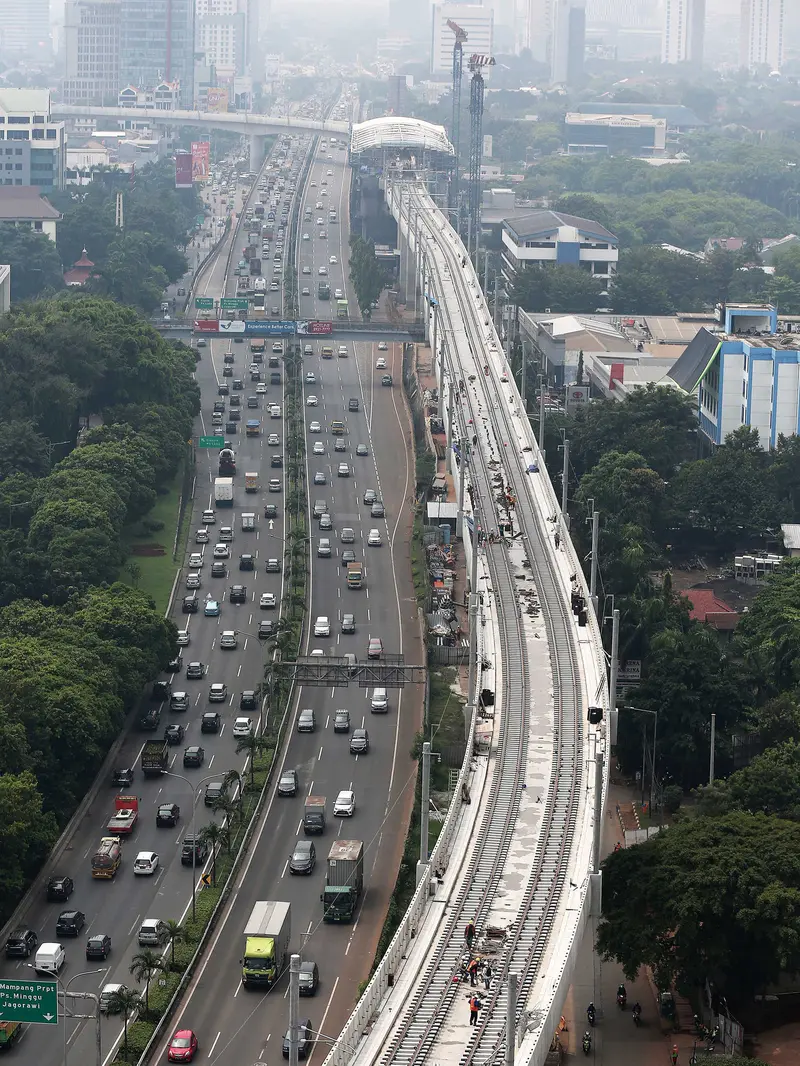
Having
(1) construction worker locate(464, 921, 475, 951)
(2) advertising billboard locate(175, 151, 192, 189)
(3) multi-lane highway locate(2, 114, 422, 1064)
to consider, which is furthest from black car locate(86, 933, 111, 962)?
(2) advertising billboard locate(175, 151, 192, 189)

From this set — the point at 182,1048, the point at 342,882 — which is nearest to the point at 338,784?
the point at 342,882

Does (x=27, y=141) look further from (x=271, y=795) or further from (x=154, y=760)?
(x=271, y=795)

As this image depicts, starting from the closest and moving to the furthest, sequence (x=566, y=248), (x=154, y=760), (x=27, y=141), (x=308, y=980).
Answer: (x=308, y=980), (x=154, y=760), (x=566, y=248), (x=27, y=141)

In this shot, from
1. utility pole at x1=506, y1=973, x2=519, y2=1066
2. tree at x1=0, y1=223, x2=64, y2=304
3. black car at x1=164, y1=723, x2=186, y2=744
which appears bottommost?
black car at x1=164, y1=723, x2=186, y2=744

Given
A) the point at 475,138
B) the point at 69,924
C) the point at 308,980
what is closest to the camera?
the point at 308,980

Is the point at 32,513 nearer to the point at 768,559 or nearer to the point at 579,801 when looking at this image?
the point at 768,559

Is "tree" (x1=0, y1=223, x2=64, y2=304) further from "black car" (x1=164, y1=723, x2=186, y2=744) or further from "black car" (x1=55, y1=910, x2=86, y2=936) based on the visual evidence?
"black car" (x1=55, y1=910, x2=86, y2=936)

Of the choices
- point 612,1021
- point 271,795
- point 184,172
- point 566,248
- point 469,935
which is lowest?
point 612,1021
